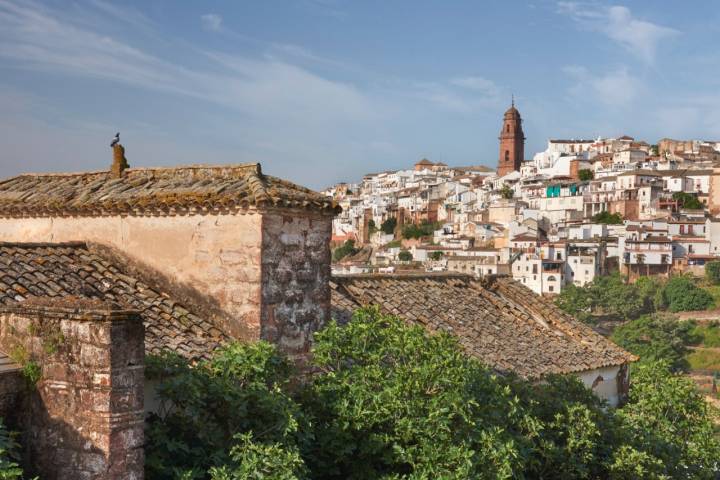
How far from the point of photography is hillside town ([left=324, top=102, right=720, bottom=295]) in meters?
79.7

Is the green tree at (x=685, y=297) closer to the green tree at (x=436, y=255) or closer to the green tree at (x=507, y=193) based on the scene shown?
the green tree at (x=436, y=255)

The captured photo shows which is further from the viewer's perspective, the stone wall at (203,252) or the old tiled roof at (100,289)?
the stone wall at (203,252)

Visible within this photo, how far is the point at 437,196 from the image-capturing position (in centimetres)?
11838

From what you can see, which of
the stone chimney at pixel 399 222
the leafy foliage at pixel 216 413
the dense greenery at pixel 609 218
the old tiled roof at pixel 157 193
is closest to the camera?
the leafy foliage at pixel 216 413

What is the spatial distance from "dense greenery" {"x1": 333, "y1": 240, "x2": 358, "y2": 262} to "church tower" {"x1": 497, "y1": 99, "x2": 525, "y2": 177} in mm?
31856

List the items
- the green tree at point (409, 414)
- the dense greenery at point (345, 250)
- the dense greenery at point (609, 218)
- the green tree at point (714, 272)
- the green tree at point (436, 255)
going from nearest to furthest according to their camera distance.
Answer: the green tree at point (409, 414) → the green tree at point (714, 272) → the green tree at point (436, 255) → the dense greenery at point (609, 218) → the dense greenery at point (345, 250)

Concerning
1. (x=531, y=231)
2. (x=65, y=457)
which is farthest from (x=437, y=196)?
(x=65, y=457)

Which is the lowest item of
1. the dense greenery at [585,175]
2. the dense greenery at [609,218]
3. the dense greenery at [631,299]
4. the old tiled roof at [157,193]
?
the dense greenery at [631,299]

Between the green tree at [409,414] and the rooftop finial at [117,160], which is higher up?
the rooftop finial at [117,160]

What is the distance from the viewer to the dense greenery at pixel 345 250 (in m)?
110

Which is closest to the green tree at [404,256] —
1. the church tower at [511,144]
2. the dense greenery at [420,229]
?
the dense greenery at [420,229]

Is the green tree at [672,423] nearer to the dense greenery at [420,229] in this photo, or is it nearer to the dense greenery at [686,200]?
the dense greenery at [686,200]

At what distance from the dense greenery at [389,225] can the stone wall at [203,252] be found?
106m

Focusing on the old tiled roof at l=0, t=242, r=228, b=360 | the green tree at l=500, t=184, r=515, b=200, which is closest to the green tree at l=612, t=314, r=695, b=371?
the green tree at l=500, t=184, r=515, b=200
